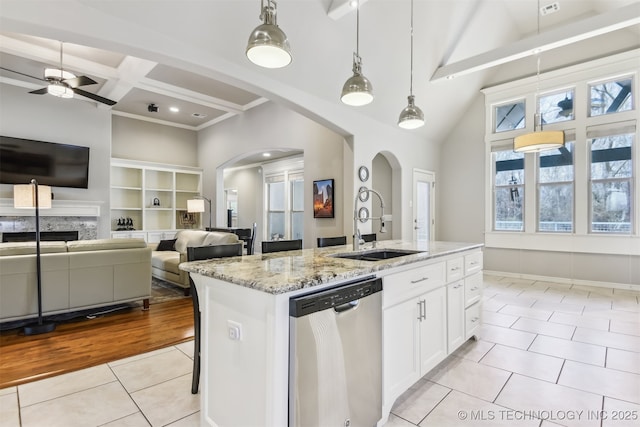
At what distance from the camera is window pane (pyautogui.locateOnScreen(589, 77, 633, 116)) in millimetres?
5199

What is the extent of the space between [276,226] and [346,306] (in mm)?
7127

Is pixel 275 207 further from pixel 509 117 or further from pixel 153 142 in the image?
pixel 509 117

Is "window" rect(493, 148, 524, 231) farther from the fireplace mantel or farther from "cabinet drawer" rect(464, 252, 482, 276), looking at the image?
the fireplace mantel

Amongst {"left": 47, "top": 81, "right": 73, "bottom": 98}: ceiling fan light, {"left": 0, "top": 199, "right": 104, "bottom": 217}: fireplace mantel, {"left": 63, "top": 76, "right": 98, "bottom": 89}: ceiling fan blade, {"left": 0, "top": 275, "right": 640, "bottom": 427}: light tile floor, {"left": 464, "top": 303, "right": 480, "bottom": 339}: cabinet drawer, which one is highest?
{"left": 63, "top": 76, "right": 98, "bottom": 89}: ceiling fan blade

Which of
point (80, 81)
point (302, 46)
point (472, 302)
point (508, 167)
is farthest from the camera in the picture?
point (508, 167)

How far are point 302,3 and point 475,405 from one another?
3.79 m

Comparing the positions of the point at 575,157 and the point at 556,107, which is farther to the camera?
the point at 556,107

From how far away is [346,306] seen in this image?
62.4 inches

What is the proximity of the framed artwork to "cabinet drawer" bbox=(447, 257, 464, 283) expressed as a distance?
2698 millimetres

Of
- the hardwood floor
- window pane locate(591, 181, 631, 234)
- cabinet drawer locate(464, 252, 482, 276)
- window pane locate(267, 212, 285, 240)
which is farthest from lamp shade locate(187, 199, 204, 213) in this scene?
window pane locate(591, 181, 631, 234)

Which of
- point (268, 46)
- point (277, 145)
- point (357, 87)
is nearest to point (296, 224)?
point (277, 145)

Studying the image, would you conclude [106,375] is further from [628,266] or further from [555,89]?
[555,89]

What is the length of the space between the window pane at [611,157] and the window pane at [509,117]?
4.11 feet

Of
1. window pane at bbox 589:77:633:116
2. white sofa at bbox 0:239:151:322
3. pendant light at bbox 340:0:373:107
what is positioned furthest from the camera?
window pane at bbox 589:77:633:116
